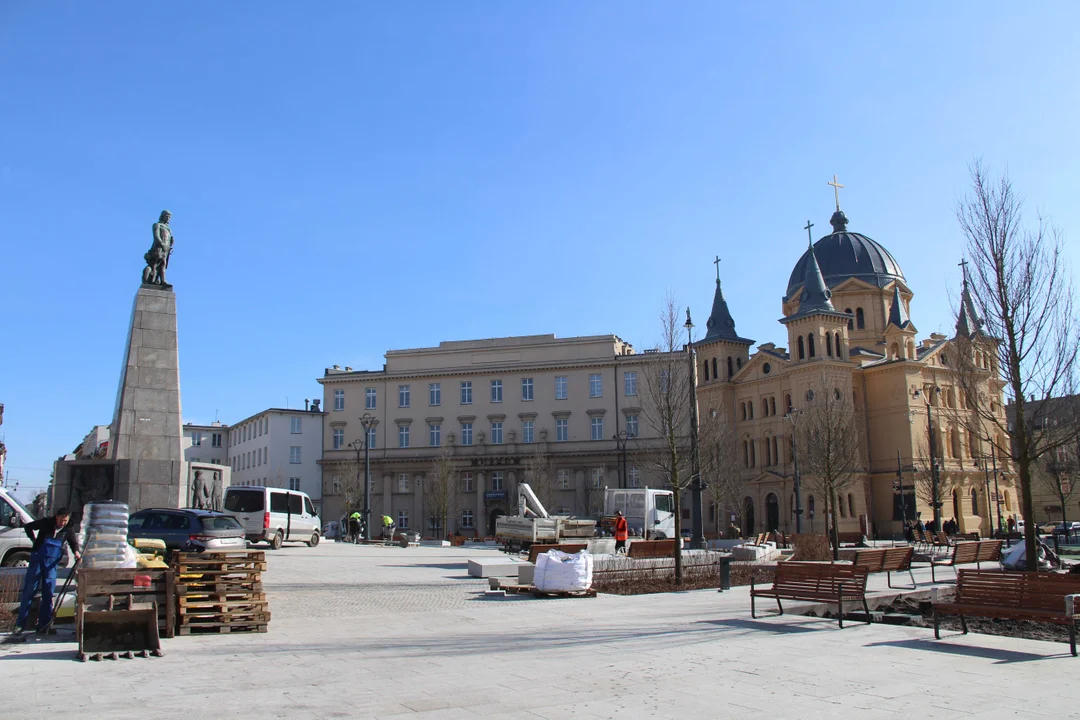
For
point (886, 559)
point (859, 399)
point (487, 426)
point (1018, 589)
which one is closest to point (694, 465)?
point (886, 559)

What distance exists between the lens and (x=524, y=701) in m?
7.23

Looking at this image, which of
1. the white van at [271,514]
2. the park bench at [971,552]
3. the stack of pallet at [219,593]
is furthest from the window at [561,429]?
the stack of pallet at [219,593]

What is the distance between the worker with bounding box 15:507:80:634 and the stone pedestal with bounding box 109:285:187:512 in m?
7.70

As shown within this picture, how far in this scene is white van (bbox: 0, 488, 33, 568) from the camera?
608 inches

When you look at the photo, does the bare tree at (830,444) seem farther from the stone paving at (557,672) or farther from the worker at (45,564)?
the worker at (45,564)

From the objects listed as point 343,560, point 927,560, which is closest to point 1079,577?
point 927,560

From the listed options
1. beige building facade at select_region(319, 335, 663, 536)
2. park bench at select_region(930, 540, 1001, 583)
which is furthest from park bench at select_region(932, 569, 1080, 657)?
beige building facade at select_region(319, 335, 663, 536)

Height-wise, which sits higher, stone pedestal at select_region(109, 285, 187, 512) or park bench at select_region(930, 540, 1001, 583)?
stone pedestal at select_region(109, 285, 187, 512)

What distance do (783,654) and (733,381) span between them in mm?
65399

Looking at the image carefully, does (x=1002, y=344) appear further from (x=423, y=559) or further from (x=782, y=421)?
(x=782, y=421)

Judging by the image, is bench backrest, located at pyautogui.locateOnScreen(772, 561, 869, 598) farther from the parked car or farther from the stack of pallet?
the parked car

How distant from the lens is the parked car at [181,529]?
1900cm

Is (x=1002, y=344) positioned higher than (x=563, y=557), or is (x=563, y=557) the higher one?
(x=1002, y=344)

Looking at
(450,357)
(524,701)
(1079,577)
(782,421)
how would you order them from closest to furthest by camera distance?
(524,701) < (1079,577) < (782,421) < (450,357)
